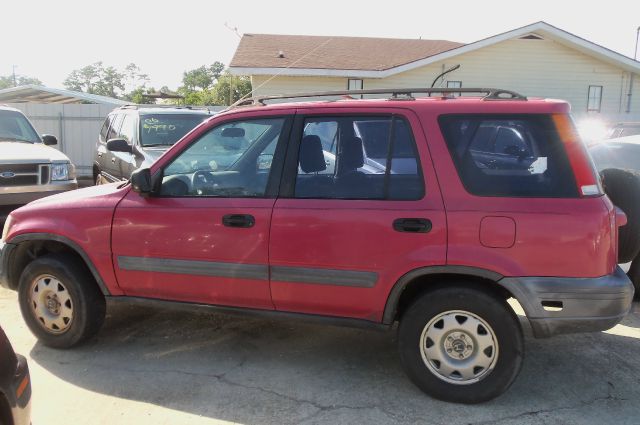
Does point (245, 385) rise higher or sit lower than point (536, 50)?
lower

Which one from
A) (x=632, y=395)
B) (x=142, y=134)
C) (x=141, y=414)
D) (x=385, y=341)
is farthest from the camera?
(x=142, y=134)

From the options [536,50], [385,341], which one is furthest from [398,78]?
[385,341]

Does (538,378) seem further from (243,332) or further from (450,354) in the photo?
(243,332)

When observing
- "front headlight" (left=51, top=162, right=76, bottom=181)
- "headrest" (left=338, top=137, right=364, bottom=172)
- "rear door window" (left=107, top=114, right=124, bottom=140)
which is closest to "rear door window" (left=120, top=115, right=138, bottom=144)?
"rear door window" (left=107, top=114, right=124, bottom=140)

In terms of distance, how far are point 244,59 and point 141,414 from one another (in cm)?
1450

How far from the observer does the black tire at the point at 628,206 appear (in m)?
3.62

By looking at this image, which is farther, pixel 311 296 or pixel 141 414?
pixel 311 296

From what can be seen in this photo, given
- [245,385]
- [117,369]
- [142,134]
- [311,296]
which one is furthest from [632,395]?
[142,134]

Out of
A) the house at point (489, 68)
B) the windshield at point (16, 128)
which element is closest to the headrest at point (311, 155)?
the windshield at point (16, 128)

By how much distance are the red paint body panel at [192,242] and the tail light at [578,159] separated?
1.79 m

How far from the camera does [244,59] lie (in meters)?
16.3

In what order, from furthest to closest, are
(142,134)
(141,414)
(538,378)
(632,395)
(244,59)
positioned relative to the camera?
(244,59), (142,134), (538,378), (632,395), (141,414)

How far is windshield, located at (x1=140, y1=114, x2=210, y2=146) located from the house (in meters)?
7.78

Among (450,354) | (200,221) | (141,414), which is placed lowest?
(141,414)
